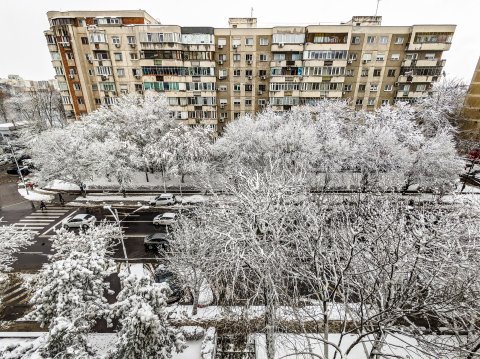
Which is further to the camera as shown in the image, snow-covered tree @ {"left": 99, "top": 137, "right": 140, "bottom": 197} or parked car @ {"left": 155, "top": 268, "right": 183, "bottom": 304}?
snow-covered tree @ {"left": 99, "top": 137, "right": 140, "bottom": 197}

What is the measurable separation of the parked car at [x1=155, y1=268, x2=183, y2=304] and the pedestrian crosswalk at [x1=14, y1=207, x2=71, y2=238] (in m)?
15.6

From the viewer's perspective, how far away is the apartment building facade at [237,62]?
37.7m

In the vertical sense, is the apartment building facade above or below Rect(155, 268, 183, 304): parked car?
above

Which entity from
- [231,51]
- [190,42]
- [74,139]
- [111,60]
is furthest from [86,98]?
[231,51]

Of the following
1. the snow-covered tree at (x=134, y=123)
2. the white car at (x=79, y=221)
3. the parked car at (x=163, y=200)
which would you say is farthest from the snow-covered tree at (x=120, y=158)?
the white car at (x=79, y=221)

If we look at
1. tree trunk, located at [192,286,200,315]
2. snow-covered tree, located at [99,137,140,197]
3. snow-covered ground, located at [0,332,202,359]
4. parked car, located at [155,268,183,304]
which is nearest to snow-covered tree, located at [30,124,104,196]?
snow-covered tree, located at [99,137,140,197]

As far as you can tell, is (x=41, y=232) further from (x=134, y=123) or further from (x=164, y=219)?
(x=134, y=123)

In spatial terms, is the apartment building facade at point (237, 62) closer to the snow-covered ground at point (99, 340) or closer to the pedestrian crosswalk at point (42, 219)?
the pedestrian crosswalk at point (42, 219)

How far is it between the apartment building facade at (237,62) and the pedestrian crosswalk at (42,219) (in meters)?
20.2

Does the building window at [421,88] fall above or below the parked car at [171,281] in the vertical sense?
above

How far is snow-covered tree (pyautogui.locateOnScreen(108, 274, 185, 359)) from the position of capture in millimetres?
9438

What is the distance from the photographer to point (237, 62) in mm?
40625

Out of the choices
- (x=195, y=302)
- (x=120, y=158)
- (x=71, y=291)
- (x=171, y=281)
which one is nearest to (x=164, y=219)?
(x=171, y=281)

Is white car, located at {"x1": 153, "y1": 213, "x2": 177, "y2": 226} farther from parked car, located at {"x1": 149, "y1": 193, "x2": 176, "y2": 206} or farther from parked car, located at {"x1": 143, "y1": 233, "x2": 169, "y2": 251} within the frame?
parked car, located at {"x1": 149, "y1": 193, "x2": 176, "y2": 206}
